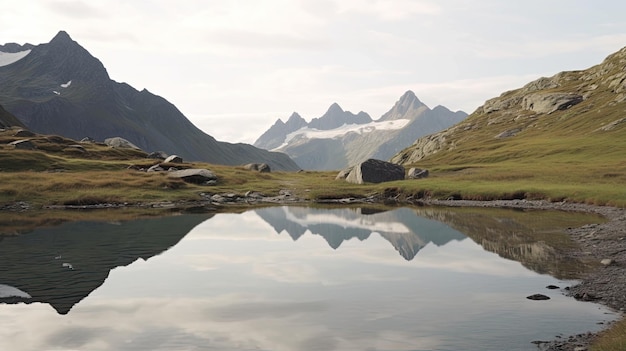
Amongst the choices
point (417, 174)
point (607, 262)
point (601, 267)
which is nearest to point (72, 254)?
point (601, 267)

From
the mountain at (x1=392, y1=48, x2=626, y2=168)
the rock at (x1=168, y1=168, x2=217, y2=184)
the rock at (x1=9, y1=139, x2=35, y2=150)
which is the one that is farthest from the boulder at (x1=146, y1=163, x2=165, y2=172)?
the mountain at (x1=392, y1=48, x2=626, y2=168)

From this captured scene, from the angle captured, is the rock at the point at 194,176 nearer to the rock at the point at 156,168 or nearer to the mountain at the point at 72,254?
the rock at the point at 156,168

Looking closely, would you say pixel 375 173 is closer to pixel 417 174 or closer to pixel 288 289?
pixel 417 174

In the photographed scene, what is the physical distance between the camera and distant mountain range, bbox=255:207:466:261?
158ft

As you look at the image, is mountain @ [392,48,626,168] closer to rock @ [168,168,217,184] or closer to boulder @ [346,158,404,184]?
boulder @ [346,158,404,184]

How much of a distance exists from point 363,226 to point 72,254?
32155 mm

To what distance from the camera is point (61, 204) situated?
265ft

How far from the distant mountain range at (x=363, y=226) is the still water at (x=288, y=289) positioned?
0.51m

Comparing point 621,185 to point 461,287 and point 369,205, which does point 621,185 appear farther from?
point 461,287

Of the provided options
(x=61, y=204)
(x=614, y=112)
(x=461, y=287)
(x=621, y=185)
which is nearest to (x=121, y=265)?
(x=461, y=287)

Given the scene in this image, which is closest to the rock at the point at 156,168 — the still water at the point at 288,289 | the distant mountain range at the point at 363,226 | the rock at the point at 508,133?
the distant mountain range at the point at 363,226

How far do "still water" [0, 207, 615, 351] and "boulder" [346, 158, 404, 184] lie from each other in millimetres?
58287

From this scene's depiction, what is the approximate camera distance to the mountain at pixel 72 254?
27891 mm

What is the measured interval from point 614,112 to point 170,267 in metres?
164
